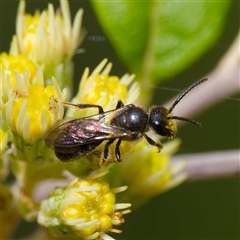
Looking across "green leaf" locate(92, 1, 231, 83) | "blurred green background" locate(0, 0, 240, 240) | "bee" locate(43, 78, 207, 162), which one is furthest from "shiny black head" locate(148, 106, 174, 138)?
"blurred green background" locate(0, 0, 240, 240)

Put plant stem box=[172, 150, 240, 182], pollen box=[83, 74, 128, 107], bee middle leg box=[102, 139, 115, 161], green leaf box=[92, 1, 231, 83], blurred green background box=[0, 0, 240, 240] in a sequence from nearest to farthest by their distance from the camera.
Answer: bee middle leg box=[102, 139, 115, 161] → pollen box=[83, 74, 128, 107] → plant stem box=[172, 150, 240, 182] → green leaf box=[92, 1, 231, 83] → blurred green background box=[0, 0, 240, 240]

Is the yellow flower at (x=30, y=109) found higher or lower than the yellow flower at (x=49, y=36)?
lower

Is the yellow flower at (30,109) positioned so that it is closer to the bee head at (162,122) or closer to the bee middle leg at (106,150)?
the bee middle leg at (106,150)

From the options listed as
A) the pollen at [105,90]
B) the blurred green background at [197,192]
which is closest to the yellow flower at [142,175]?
the pollen at [105,90]

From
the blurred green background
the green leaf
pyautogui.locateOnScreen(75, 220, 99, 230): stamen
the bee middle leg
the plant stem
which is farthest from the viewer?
the blurred green background

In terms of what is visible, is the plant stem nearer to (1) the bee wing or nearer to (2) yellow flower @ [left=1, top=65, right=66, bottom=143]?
(1) the bee wing

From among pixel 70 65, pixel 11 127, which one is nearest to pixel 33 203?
pixel 11 127

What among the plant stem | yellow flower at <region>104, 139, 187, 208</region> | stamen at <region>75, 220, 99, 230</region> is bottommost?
stamen at <region>75, 220, 99, 230</region>

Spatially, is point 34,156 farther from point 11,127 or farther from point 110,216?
point 110,216
